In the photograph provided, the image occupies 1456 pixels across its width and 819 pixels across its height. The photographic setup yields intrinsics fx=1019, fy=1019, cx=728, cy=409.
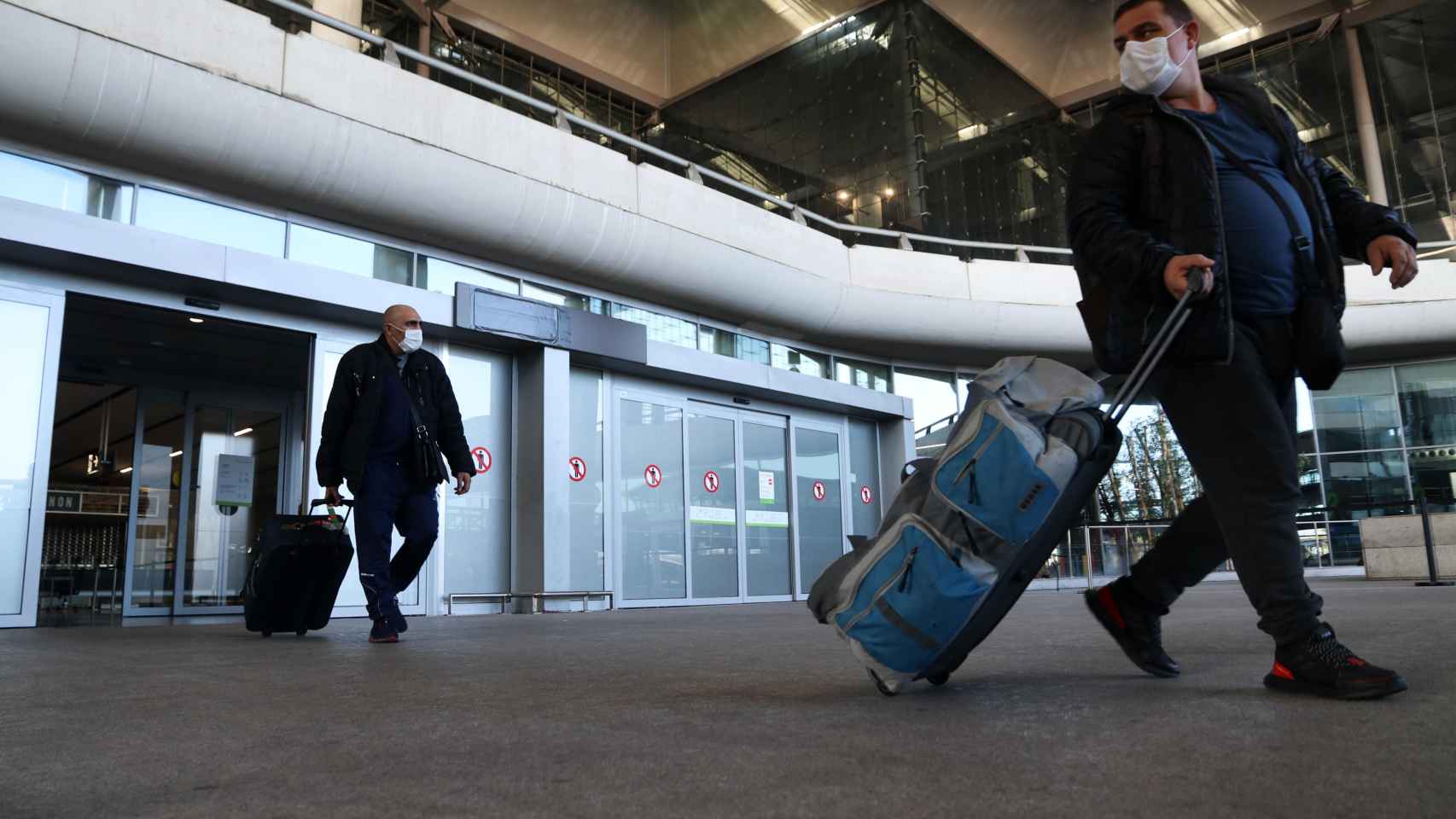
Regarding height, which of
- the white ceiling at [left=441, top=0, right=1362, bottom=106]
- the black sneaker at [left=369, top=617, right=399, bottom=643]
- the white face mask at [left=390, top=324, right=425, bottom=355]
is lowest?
the black sneaker at [left=369, top=617, right=399, bottom=643]

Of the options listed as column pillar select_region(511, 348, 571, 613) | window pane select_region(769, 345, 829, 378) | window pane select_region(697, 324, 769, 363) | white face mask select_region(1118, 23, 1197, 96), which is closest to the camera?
white face mask select_region(1118, 23, 1197, 96)

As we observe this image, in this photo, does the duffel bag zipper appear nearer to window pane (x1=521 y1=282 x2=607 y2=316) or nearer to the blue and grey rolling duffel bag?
the blue and grey rolling duffel bag

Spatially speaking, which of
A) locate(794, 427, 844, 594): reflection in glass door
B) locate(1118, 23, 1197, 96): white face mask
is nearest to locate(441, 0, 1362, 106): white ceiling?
locate(794, 427, 844, 594): reflection in glass door

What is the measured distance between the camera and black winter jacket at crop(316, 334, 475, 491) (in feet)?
17.7

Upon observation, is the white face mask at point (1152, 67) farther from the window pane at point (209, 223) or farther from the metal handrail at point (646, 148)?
the window pane at point (209, 223)

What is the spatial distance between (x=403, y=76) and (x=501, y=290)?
2569mm

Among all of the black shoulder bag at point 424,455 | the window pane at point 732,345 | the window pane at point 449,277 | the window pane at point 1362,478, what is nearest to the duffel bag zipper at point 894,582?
the black shoulder bag at point 424,455

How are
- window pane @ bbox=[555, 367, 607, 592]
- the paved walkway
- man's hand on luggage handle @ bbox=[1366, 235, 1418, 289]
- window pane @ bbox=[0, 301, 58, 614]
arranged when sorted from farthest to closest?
1. window pane @ bbox=[555, 367, 607, 592]
2. window pane @ bbox=[0, 301, 58, 614]
3. man's hand on luggage handle @ bbox=[1366, 235, 1418, 289]
4. the paved walkway

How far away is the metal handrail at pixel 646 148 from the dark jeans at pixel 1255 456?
364cm

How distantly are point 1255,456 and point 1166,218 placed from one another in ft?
2.14

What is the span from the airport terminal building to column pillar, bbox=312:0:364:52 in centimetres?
8

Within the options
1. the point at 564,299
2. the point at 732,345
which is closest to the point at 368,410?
the point at 564,299

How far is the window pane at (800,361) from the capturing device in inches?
624

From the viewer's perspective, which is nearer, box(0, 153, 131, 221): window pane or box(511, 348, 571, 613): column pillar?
box(0, 153, 131, 221): window pane
